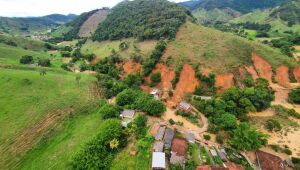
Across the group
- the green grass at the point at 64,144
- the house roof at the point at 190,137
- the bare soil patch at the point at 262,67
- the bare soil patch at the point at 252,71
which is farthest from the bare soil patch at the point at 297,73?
the green grass at the point at 64,144

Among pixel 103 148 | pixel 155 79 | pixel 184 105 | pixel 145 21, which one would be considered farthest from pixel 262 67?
pixel 103 148

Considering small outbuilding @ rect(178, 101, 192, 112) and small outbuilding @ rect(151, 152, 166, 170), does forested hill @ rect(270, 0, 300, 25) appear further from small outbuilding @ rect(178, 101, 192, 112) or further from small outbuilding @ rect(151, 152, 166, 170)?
small outbuilding @ rect(151, 152, 166, 170)

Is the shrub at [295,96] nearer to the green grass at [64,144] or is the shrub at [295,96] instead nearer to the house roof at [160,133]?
the house roof at [160,133]

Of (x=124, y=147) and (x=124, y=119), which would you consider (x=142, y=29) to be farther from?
(x=124, y=147)

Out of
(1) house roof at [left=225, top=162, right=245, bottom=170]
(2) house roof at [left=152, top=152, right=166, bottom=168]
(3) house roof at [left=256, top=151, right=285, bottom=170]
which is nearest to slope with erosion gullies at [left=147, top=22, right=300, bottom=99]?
(2) house roof at [left=152, top=152, right=166, bottom=168]

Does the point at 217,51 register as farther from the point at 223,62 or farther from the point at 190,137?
the point at 190,137

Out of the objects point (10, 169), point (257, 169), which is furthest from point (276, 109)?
point (10, 169)
